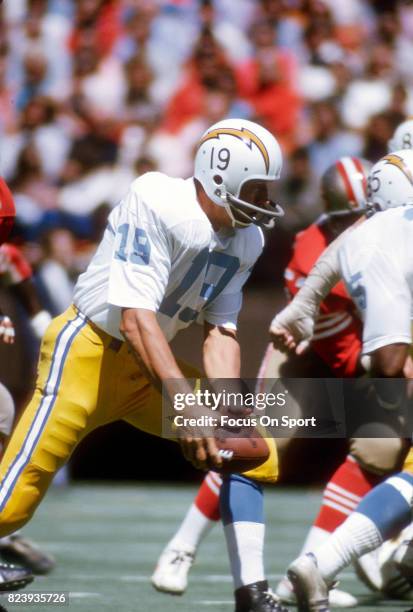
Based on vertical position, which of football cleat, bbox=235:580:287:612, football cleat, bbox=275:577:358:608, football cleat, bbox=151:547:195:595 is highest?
football cleat, bbox=235:580:287:612

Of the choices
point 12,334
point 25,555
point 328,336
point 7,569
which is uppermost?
point 12,334

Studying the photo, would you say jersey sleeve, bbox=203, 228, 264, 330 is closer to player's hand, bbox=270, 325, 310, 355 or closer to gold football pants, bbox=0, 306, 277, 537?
gold football pants, bbox=0, 306, 277, 537

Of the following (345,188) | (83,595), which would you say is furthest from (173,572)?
(345,188)

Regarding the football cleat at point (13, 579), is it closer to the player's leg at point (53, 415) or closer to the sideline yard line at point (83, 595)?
the sideline yard line at point (83, 595)

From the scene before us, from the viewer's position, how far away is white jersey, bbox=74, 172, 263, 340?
412cm

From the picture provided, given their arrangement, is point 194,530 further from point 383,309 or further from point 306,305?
point 383,309

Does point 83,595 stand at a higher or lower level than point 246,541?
lower

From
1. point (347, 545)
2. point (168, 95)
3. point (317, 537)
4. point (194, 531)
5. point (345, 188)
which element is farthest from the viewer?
point (168, 95)

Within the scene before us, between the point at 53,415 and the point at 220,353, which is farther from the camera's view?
the point at 220,353

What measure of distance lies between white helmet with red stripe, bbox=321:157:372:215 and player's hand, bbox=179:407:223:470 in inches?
71.1

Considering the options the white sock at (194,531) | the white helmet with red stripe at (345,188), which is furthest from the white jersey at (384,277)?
the white sock at (194,531)

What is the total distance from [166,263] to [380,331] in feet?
2.31

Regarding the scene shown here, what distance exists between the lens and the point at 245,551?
428 centimetres

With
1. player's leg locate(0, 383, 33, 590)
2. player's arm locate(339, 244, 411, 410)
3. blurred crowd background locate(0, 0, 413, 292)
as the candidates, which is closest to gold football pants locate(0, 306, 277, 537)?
player's arm locate(339, 244, 411, 410)
